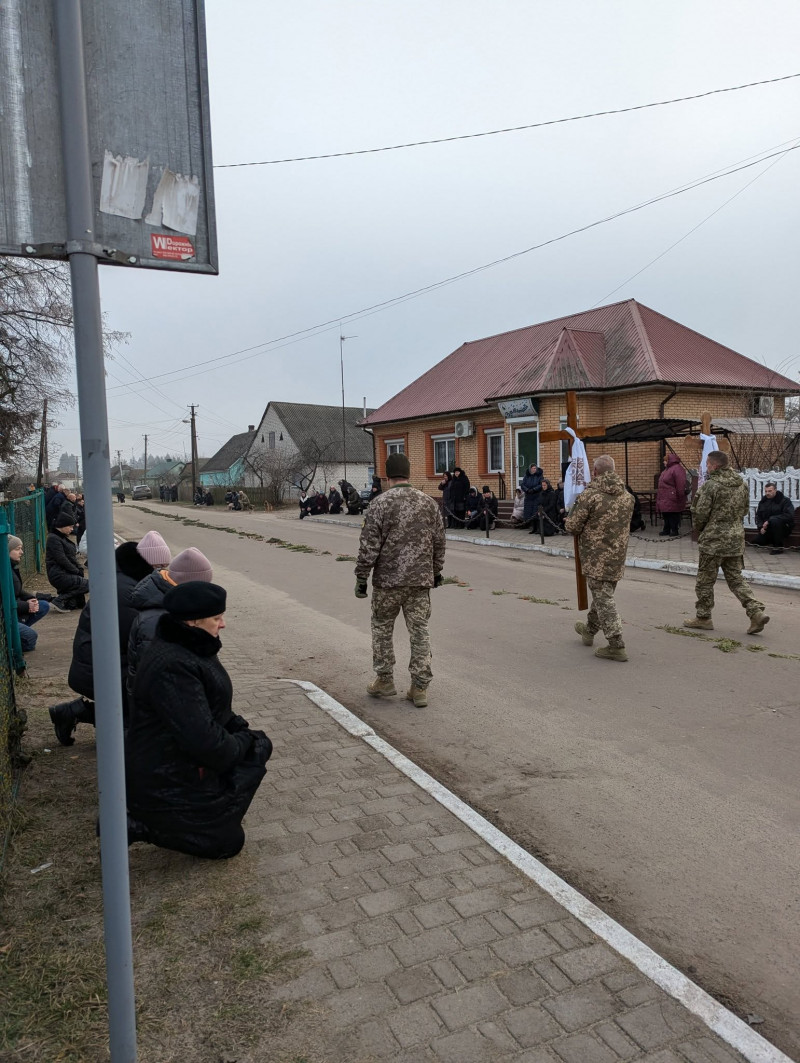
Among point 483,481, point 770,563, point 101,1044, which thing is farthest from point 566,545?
point 101,1044

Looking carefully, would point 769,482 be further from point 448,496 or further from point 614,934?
point 614,934

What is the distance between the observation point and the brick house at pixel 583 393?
21.1 metres

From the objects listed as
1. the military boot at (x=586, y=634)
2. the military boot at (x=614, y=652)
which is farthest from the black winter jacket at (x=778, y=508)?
the military boot at (x=614, y=652)

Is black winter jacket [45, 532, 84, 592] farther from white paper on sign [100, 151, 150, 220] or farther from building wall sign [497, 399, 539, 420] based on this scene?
building wall sign [497, 399, 539, 420]

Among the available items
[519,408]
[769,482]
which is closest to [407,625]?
[769,482]

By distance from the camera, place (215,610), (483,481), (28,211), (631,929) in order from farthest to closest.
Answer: (483,481) → (215,610) → (631,929) → (28,211)

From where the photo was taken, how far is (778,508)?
14.2 meters

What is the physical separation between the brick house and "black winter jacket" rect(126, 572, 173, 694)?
15851 millimetres

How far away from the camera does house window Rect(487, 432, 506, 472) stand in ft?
81.3

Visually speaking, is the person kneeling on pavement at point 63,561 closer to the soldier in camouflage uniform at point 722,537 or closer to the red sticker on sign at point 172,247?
the soldier in camouflage uniform at point 722,537

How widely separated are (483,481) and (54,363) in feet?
45.2

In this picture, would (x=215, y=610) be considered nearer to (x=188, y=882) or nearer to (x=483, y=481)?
(x=188, y=882)

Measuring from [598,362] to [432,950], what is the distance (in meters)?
21.7

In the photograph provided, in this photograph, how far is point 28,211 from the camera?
1.98m
